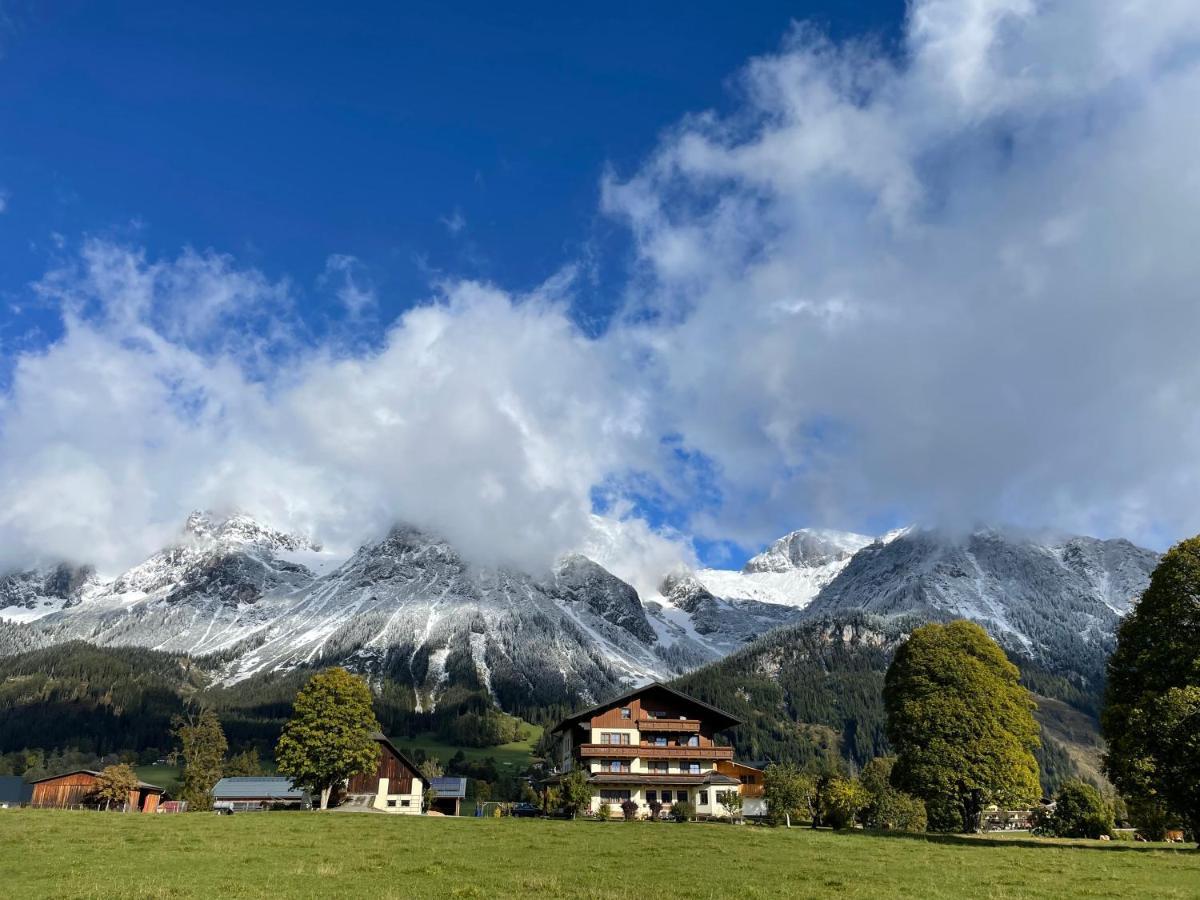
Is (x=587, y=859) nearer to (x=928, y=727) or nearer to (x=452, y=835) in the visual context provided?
(x=452, y=835)

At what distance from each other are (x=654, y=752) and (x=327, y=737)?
32993 mm

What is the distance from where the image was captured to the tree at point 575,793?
69062mm

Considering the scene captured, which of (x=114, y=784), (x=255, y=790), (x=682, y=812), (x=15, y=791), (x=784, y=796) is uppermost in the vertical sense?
(x=784, y=796)

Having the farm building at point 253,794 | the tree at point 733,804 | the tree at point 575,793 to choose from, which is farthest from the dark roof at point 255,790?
the tree at point 733,804

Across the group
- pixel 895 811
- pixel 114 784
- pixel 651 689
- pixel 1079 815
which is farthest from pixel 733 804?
pixel 114 784

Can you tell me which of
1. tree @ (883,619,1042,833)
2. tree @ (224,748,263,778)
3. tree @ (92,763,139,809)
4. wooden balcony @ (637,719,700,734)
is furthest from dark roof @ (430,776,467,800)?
tree @ (883,619,1042,833)

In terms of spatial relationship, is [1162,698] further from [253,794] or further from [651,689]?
[253,794]

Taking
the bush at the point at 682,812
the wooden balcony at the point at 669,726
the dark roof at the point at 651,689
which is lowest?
the bush at the point at 682,812

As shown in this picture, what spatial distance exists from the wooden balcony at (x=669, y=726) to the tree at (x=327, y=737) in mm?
28103

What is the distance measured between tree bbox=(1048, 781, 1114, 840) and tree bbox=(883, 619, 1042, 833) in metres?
31.4

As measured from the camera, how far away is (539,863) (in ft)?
102

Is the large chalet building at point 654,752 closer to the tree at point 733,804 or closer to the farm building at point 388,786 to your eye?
the tree at point 733,804

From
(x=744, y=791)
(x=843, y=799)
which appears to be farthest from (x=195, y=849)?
(x=744, y=791)

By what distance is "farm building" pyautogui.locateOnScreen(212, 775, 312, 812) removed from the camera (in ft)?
366
